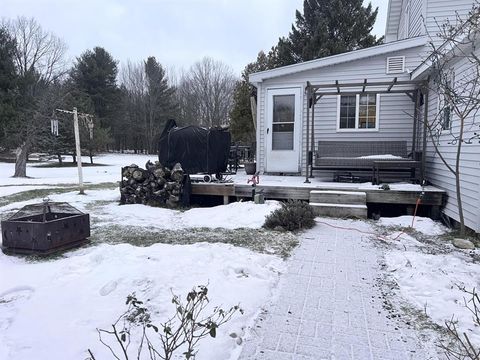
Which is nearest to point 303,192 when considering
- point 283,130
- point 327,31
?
point 283,130

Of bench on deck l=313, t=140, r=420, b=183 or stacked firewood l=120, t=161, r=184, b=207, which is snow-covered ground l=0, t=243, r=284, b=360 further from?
bench on deck l=313, t=140, r=420, b=183

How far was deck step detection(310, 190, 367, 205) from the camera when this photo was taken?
6363 millimetres

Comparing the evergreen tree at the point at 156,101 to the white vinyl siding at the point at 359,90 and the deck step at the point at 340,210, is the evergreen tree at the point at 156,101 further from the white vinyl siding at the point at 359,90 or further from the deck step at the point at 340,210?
the deck step at the point at 340,210

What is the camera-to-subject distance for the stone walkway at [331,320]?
2.26 metres

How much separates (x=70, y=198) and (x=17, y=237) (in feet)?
15.4

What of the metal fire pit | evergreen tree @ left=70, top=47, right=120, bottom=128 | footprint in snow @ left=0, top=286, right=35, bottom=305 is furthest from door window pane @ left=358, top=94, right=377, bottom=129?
evergreen tree @ left=70, top=47, right=120, bottom=128

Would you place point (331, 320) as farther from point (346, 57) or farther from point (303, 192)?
point (346, 57)

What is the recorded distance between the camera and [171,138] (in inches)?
314

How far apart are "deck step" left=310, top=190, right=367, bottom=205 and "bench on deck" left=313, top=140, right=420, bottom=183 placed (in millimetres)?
958

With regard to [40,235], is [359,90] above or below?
above

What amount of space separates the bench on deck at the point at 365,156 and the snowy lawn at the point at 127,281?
304 cm

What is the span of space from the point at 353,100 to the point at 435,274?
244 inches

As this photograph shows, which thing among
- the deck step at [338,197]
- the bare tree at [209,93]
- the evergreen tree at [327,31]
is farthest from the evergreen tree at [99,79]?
the deck step at [338,197]

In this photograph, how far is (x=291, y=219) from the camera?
5.38m
